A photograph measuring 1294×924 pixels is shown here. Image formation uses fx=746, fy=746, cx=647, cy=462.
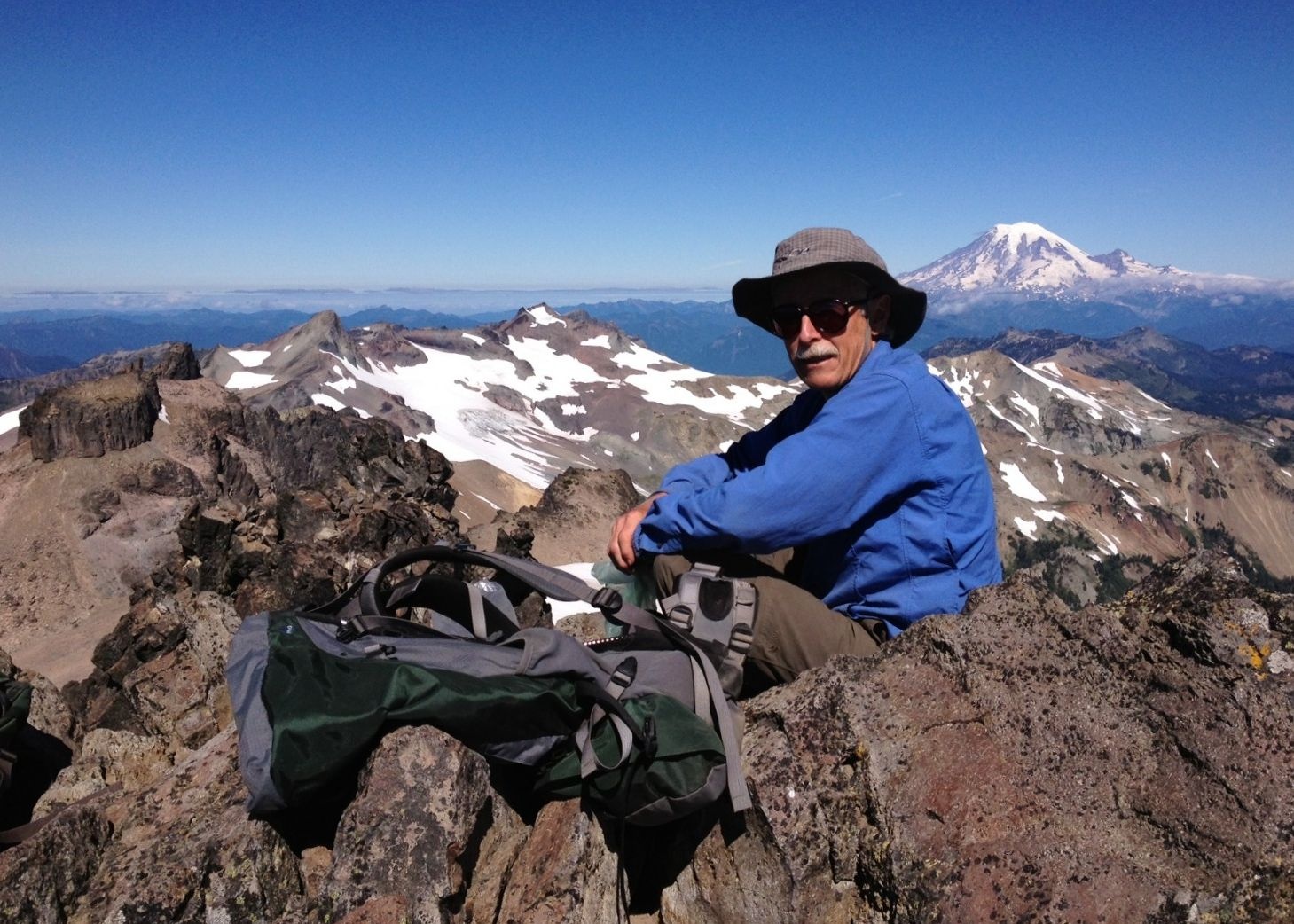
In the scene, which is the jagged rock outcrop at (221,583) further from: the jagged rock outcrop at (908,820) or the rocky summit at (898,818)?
Answer: the jagged rock outcrop at (908,820)

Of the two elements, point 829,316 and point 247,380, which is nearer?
point 829,316

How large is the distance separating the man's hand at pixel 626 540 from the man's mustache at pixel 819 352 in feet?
5.24

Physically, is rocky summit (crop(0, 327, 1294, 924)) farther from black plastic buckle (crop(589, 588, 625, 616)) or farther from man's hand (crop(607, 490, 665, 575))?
man's hand (crop(607, 490, 665, 575))

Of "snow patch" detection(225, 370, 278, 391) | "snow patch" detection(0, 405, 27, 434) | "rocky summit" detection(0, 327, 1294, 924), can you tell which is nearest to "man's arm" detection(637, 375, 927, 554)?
"rocky summit" detection(0, 327, 1294, 924)

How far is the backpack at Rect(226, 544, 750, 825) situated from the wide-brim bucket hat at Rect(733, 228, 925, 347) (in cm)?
237

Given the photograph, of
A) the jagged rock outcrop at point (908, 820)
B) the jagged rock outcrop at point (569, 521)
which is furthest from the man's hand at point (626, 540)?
the jagged rock outcrop at point (569, 521)

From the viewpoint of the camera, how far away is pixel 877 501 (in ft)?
16.2

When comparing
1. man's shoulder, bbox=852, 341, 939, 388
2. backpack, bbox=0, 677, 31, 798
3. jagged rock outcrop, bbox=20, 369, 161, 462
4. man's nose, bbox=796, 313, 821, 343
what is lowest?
jagged rock outcrop, bbox=20, 369, 161, 462

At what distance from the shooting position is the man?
4.85m

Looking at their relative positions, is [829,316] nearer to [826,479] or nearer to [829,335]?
[829,335]

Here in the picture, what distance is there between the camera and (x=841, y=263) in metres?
5.25

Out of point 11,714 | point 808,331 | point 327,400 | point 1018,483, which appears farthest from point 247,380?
point 808,331

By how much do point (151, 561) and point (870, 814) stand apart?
272 feet

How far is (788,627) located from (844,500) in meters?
1.02
